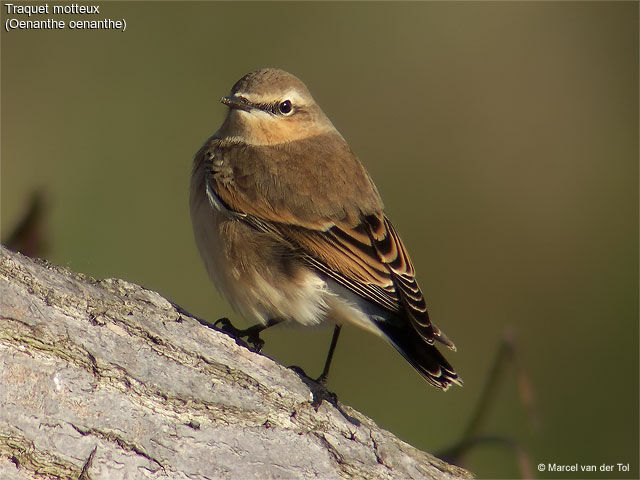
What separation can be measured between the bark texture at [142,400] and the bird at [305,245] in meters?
0.67

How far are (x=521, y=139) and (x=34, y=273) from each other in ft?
28.4

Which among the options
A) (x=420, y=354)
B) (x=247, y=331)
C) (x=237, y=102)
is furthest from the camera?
(x=237, y=102)

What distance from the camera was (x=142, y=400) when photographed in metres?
3.79

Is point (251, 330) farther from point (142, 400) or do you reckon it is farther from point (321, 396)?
point (142, 400)

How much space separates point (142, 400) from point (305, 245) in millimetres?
1595

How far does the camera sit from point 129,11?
9.97 meters

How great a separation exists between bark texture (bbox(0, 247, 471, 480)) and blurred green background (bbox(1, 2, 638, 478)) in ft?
11.3

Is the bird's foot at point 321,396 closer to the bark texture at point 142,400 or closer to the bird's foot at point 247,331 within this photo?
the bark texture at point 142,400

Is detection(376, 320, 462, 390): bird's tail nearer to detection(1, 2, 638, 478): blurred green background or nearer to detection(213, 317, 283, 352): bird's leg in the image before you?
detection(213, 317, 283, 352): bird's leg

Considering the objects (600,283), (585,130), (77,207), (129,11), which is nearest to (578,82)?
(585,130)

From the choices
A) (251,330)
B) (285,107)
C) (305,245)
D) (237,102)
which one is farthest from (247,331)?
(285,107)

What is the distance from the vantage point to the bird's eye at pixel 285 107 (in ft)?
20.1

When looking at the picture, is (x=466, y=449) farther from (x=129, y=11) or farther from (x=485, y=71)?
(x=485, y=71)

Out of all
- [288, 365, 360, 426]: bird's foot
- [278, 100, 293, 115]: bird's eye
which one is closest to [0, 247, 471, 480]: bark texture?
[288, 365, 360, 426]: bird's foot
